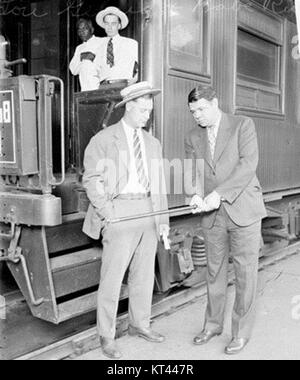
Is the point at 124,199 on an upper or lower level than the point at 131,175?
lower

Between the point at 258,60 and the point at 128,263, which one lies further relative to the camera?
the point at 258,60

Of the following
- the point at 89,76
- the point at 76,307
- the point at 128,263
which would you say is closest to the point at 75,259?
the point at 76,307

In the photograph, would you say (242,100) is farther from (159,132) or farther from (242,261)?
(242,261)

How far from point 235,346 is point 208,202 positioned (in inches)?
33.9

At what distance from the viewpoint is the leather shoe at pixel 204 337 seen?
→ 321 cm

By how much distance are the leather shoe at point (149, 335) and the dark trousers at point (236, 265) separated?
0.36m

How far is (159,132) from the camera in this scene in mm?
3729

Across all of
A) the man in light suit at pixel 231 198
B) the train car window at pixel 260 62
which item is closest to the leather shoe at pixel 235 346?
the man in light suit at pixel 231 198

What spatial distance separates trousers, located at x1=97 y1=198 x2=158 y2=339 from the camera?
2998mm

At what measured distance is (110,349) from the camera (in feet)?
9.75

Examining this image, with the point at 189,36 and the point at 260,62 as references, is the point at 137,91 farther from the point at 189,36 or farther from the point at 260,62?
the point at 260,62

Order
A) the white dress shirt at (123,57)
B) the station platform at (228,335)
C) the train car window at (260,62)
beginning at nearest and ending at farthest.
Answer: the station platform at (228,335) < the white dress shirt at (123,57) < the train car window at (260,62)

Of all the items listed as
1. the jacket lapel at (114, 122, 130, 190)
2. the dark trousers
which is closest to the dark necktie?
the jacket lapel at (114, 122, 130, 190)

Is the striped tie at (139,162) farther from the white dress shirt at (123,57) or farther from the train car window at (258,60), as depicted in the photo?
the train car window at (258,60)
